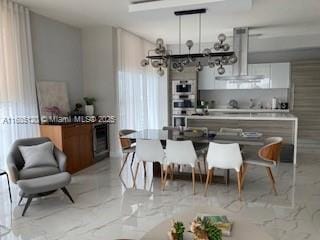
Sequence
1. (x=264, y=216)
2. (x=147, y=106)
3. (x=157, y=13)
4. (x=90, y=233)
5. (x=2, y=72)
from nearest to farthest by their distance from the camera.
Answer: (x=90, y=233)
(x=264, y=216)
(x=2, y=72)
(x=157, y=13)
(x=147, y=106)

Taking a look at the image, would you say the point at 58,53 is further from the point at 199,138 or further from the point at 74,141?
the point at 199,138

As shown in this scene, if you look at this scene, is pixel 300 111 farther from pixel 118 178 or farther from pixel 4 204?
pixel 4 204

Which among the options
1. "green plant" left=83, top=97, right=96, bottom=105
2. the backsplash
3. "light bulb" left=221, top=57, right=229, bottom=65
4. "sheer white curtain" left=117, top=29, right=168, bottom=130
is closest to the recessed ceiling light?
"light bulb" left=221, top=57, right=229, bottom=65

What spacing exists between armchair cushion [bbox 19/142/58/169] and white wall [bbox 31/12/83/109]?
1747mm

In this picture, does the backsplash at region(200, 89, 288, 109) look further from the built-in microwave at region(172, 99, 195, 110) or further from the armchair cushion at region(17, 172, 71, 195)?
the armchair cushion at region(17, 172, 71, 195)

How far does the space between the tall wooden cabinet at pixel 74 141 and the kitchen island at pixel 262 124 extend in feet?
7.78

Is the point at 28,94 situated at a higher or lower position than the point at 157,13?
lower

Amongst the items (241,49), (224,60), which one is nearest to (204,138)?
(224,60)

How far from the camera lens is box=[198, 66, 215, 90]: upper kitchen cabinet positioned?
27.8ft

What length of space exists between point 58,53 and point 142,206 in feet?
12.7

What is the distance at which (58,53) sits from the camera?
5.86 metres

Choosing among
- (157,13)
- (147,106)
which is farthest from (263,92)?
(157,13)

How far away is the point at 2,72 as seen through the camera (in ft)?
14.7

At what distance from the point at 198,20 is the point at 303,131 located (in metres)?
4.28
